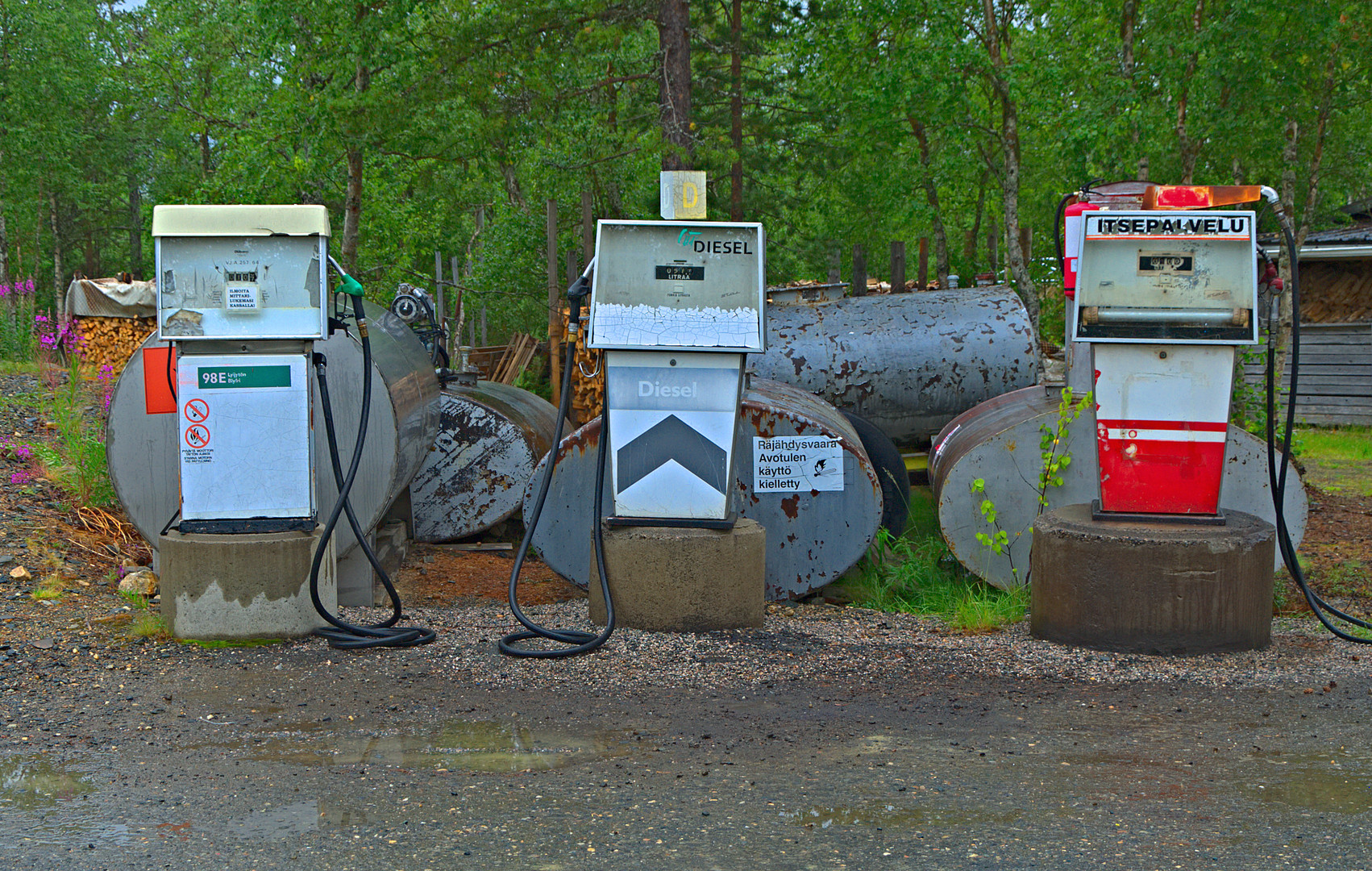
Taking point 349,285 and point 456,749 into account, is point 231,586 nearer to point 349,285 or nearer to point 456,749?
point 349,285

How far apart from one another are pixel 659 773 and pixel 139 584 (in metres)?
4.32

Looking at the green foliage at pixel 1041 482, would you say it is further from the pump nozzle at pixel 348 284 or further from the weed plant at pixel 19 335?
the weed plant at pixel 19 335

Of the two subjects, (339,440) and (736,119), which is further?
(736,119)

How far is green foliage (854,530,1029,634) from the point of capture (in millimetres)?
6703

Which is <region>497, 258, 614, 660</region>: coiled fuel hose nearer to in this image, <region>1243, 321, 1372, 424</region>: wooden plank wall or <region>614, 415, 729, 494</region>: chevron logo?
<region>614, 415, 729, 494</region>: chevron logo

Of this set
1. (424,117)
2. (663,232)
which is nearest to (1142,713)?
(663,232)

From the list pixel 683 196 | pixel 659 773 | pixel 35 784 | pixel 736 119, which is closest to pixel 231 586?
pixel 35 784

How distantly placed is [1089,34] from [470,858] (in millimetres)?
18251

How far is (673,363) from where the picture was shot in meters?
5.89

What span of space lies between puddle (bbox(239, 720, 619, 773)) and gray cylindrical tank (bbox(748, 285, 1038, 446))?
19.2 ft

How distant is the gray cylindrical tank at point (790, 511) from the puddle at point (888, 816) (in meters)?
3.31

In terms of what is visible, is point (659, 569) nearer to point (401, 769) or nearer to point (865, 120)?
point (401, 769)

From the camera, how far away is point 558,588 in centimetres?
812

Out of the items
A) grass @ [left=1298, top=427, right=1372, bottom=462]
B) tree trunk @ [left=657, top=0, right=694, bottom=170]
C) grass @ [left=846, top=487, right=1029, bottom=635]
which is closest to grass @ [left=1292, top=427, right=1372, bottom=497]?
grass @ [left=1298, top=427, right=1372, bottom=462]
